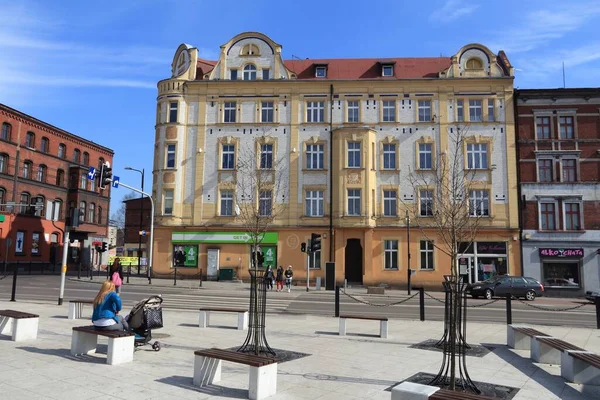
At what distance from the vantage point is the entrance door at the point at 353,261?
36.0m

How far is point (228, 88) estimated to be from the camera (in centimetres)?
3791

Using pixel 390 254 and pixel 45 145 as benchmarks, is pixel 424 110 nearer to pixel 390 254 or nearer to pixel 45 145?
pixel 390 254

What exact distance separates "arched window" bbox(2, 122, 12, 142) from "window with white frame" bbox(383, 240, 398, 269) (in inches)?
1402

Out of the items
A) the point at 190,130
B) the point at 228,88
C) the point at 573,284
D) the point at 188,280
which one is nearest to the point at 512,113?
the point at 573,284

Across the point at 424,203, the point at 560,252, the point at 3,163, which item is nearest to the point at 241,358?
the point at 424,203

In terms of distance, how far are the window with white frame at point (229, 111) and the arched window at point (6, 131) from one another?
22.2 metres

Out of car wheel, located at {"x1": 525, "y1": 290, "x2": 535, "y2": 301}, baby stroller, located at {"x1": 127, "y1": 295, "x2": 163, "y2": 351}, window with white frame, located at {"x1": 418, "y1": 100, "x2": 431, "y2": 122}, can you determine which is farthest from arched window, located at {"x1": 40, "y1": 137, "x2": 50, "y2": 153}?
baby stroller, located at {"x1": 127, "y1": 295, "x2": 163, "y2": 351}

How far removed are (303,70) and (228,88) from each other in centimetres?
645

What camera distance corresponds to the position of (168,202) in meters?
37.3

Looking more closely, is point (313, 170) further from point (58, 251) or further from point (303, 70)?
point (58, 251)

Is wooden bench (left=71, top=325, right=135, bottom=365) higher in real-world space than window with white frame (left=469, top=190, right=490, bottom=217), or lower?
lower

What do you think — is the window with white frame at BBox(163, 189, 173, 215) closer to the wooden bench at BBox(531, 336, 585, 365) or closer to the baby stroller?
the baby stroller

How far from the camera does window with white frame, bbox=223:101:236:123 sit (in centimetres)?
3800

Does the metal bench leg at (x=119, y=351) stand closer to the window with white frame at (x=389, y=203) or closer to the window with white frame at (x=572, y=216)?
the window with white frame at (x=389, y=203)
